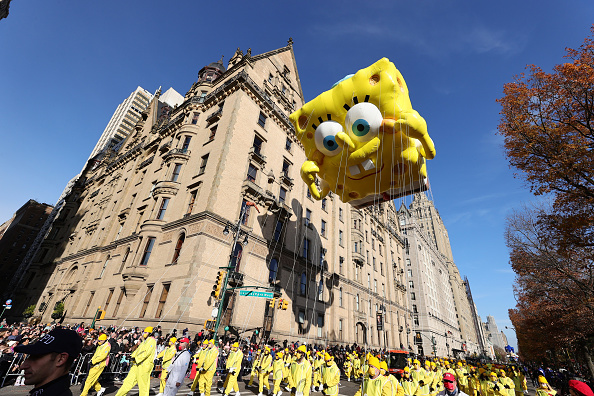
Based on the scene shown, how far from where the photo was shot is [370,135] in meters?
9.48

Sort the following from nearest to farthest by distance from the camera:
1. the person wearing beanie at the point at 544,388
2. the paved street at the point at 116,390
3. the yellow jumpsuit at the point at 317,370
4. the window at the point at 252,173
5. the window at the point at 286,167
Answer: the person wearing beanie at the point at 544,388, the paved street at the point at 116,390, the yellow jumpsuit at the point at 317,370, the window at the point at 252,173, the window at the point at 286,167

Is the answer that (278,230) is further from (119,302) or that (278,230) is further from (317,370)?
(119,302)

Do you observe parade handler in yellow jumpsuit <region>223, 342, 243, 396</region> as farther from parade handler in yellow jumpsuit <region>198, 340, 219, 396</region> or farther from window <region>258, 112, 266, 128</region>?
window <region>258, 112, 266, 128</region>

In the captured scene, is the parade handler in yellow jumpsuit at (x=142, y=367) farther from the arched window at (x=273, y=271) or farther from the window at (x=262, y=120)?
the window at (x=262, y=120)

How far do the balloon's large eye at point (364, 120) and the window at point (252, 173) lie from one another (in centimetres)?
1578

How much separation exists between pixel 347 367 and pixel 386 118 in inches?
744

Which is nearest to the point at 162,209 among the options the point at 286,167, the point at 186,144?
the point at 186,144

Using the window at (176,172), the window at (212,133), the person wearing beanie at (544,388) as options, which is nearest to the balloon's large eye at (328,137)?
the person wearing beanie at (544,388)

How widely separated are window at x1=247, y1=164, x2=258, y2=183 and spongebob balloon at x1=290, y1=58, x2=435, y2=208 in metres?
13.5

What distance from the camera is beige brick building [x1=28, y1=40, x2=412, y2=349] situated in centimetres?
1975

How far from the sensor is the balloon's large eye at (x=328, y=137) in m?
10.2

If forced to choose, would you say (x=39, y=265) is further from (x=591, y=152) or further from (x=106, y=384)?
(x=591, y=152)

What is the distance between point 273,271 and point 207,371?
48.6ft

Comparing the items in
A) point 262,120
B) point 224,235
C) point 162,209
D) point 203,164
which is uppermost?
point 262,120
